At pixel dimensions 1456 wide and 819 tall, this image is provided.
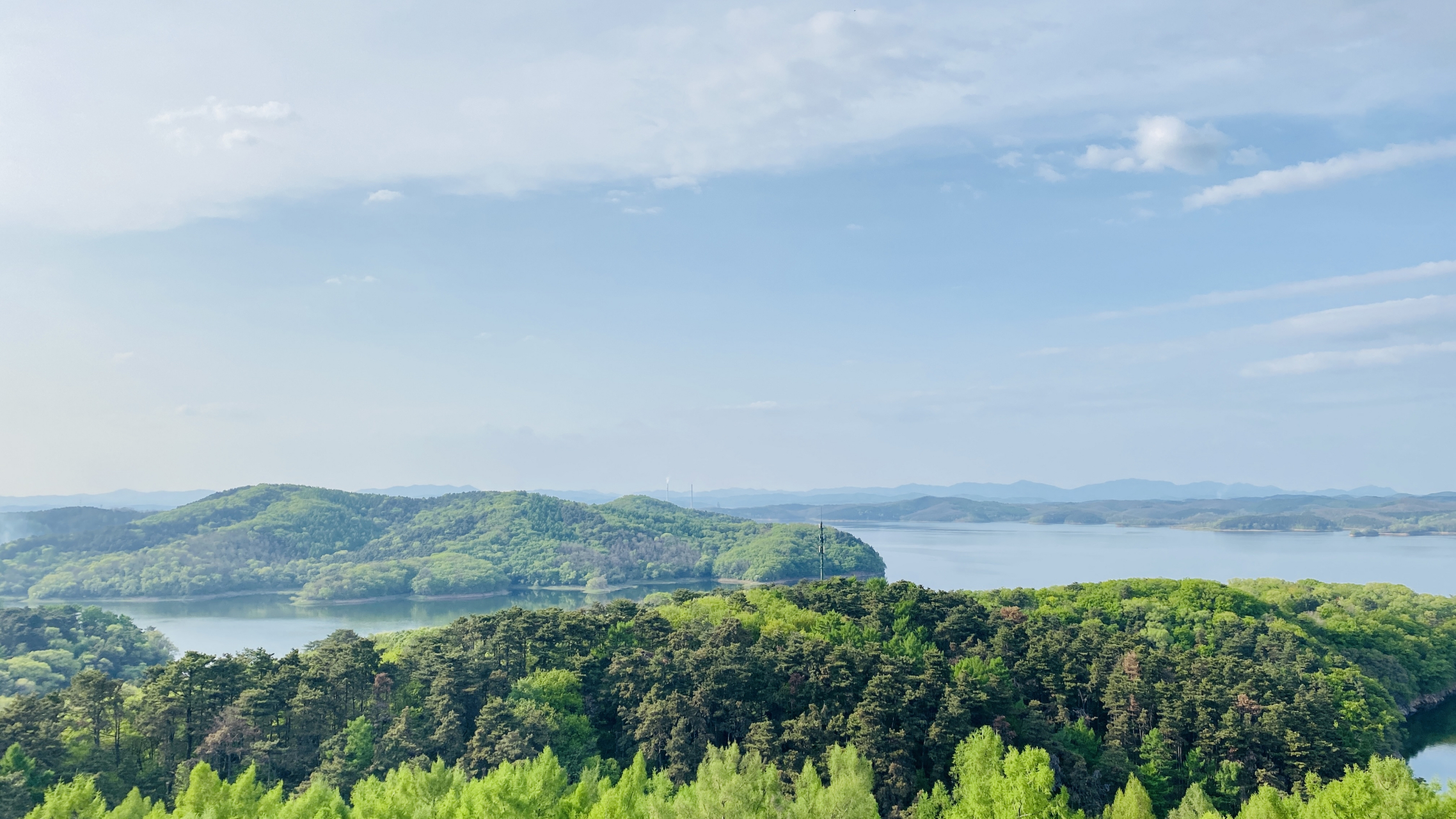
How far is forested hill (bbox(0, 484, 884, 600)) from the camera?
470 feet

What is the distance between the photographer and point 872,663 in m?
38.2

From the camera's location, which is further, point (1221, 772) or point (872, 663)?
point (872, 663)

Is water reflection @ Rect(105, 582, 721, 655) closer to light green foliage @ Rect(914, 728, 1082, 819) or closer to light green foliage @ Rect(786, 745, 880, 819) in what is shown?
light green foliage @ Rect(786, 745, 880, 819)

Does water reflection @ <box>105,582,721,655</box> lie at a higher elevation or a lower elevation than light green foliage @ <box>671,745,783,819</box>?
lower

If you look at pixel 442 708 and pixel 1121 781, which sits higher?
pixel 442 708

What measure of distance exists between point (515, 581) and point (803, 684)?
123409 millimetres

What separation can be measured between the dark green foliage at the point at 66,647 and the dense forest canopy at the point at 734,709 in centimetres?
3440

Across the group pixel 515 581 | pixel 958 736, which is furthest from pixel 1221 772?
pixel 515 581

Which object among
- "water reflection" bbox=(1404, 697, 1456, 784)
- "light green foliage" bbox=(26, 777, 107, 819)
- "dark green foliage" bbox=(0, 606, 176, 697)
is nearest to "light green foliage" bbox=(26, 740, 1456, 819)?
"light green foliage" bbox=(26, 777, 107, 819)

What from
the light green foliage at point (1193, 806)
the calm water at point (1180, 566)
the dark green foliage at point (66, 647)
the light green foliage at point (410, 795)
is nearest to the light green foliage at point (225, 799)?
the light green foliage at point (410, 795)

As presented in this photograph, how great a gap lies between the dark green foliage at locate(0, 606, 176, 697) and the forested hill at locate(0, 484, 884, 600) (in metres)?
53.7

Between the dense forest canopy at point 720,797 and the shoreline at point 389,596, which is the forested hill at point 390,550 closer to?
the shoreline at point 389,596

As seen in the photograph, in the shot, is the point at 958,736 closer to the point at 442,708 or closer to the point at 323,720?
the point at 442,708

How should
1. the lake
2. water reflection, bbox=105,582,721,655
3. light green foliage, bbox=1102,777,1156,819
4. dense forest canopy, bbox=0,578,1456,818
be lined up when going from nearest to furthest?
light green foliage, bbox=1102,777,1156,819 → dense forest canopy, bbox=0,578,1456,818 → water reflection, bbox=105,582,721,655 → the lake
